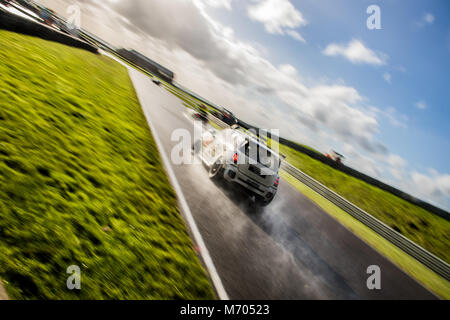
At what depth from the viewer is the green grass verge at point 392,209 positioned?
53.3 ft

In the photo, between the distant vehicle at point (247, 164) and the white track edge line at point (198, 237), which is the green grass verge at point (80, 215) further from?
the distant vehicle at point (247, 164)

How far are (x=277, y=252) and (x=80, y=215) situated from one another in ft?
12.4

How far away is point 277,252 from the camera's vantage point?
493 centimetres

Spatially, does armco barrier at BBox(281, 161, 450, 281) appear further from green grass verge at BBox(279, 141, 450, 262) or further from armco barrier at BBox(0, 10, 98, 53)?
armco barrier at BBox(0, 10, 98, 53)

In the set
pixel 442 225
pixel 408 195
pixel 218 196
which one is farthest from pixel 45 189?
pixel 408 195

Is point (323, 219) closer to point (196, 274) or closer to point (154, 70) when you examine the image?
point (196, 274)

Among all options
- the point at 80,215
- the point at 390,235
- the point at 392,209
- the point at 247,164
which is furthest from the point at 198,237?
A: the point at 392,209

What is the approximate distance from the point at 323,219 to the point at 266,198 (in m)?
3.91

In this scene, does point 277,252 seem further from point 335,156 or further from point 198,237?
point 335,156

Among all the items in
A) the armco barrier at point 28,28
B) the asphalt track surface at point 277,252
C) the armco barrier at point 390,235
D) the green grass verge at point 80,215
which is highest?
the armco barrier at point 28,28

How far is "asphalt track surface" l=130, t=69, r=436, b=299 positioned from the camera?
3.91 m

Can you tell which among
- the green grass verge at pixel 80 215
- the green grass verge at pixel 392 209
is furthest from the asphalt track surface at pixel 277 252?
the green grass verge at pixel 392 209

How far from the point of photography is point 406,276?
7.04 m

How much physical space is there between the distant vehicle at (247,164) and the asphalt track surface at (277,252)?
13.3 inches
